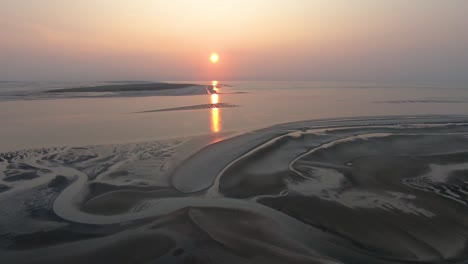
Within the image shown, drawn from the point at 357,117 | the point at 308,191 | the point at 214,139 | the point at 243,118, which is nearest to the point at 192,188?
the point at 308,191

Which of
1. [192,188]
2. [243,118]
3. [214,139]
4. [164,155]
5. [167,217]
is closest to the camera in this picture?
[167,217]

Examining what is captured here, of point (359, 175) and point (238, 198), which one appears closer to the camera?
point (238, 198)

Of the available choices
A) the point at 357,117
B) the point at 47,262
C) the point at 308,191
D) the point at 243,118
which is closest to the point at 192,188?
the point at 308,191

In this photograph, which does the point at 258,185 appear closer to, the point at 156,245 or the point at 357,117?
the point at 156,245

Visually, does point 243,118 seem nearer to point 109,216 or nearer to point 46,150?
point 46,150

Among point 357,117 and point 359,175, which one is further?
point 357,117

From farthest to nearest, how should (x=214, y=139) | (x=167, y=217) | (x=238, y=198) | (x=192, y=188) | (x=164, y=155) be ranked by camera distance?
1. (x=214, y=139)
2. (x=164, y=155)
3. (x=192, y=188)
4. (x=238, y=198)
5. (x=167, y=217)
